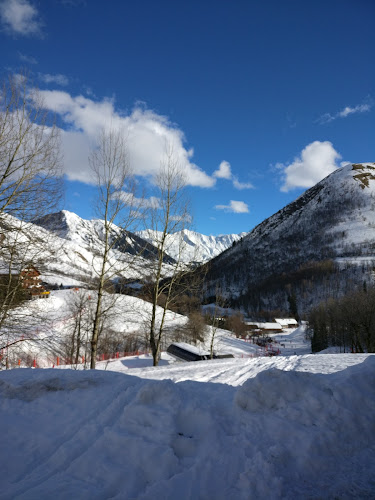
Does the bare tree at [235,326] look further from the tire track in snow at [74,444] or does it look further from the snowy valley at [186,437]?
the tire track in snow at [74,444]

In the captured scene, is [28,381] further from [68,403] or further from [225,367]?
[225,367]

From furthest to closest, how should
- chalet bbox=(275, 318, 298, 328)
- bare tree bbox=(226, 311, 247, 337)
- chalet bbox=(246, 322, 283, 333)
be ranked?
chalet bbox=(275, 318, 298, 328)
chalet bbox=(246, 322, 283, 333)
bare tree bbox=(226, 311, 247, 337)

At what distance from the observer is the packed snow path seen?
10.8 ft

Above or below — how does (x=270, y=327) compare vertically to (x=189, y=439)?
below

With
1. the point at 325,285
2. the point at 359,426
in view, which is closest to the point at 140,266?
the point at 359,426

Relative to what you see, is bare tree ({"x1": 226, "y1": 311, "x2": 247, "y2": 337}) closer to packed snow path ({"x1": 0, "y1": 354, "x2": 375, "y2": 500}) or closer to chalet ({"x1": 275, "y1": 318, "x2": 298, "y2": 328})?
chalet ({"x1": 275, "y1": 318, "x2": 298, "y2": 328})

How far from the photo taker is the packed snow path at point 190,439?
10.8 feet

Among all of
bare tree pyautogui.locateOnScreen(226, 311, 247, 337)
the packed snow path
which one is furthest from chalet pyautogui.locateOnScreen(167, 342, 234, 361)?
bare tree pyautogui.locateOnScreen(226, 311, 247, 337)

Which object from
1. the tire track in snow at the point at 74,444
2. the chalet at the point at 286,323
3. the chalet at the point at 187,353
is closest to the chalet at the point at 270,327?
the chalet at the point at 286,323

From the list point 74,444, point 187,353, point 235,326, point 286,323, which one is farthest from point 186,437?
point 286,323

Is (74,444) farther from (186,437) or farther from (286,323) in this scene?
(286,323)

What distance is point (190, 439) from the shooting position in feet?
13.6

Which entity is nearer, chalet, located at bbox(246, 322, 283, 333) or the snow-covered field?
the snow-covered field

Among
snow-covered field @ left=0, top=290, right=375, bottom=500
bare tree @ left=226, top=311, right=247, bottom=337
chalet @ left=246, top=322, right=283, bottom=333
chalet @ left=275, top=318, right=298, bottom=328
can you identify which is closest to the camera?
snow-covered field @ left=0, top=290, right=375, bottom=500
